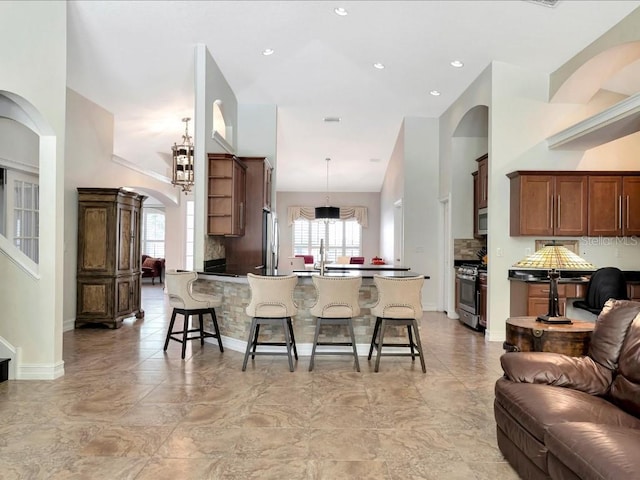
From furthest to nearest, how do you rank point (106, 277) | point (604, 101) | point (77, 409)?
point (106, 277) < point (604, 101) < point (77, 409)

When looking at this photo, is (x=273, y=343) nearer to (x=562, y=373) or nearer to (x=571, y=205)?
(x=562, y=373)

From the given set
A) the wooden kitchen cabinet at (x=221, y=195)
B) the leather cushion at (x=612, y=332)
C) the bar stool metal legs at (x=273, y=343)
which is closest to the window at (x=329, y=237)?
the wooden kitchen cabinet at (x=221, y=195)

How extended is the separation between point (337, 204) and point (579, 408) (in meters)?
12.5

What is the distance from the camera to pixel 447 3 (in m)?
5.06

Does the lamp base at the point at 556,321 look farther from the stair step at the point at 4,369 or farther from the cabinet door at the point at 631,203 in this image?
the stair step at the point at 4,369

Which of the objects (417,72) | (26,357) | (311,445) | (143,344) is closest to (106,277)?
(143,344)

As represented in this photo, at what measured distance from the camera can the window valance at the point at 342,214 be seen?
14492 mm

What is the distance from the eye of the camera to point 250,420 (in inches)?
131

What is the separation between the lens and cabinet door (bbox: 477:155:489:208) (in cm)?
697

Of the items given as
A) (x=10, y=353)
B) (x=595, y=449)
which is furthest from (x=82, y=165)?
(x=595, y=449)

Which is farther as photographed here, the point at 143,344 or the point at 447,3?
the point at 143,344

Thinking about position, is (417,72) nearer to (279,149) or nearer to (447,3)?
(447,3)

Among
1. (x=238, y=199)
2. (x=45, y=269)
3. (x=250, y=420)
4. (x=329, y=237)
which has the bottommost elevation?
(x=250, y=420)

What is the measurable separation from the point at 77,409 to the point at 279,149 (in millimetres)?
8342
